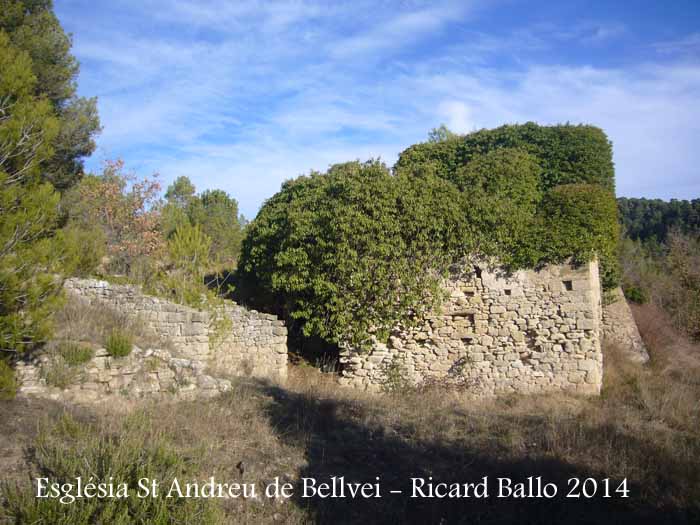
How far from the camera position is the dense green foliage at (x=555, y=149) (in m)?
13.4

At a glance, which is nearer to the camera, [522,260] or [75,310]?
[75,310]

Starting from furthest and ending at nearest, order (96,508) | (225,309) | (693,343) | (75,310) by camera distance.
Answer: (693,343) < (225,309) < (75,310) < (96,508)

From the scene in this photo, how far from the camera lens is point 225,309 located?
11453mm

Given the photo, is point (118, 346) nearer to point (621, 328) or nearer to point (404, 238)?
point (404, 238)

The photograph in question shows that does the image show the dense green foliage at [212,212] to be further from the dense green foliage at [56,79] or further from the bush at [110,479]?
the bush at [110,479]

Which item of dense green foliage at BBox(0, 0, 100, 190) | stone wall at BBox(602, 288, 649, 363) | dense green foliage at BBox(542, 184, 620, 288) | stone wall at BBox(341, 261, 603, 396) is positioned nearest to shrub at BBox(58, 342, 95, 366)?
dense green foliage at BBox(0, 0, 100, 190)

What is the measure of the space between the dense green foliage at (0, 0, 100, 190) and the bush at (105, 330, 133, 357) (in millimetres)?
4369

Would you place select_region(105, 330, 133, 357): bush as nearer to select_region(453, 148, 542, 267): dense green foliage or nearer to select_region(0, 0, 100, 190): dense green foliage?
select_region(0, 0, 100, 190): dense green foliage

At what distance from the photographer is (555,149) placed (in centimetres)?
1374

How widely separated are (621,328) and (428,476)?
439 inches

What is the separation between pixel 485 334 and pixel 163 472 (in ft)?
26.1

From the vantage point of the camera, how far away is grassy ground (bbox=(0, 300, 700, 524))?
5.22 meters

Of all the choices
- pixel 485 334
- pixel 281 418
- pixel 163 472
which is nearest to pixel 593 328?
pixel 485 334

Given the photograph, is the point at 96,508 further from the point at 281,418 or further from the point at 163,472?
the point at 281,418
